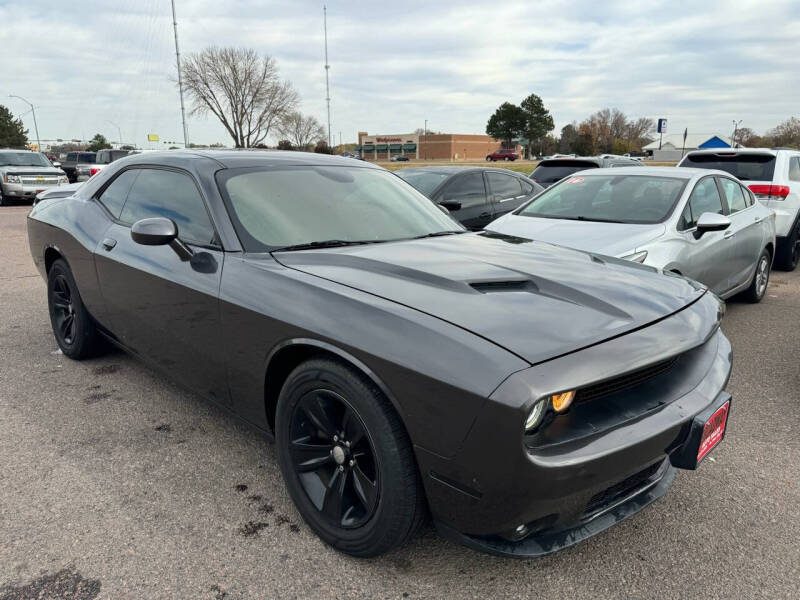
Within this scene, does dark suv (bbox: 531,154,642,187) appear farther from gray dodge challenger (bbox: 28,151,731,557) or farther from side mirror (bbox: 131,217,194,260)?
side mirror (bbox: 131,217,194,260)

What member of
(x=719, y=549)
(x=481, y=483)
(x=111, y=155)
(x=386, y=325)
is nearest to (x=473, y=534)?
(x=481, y=483)

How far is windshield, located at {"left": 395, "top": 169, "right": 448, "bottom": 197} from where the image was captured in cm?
781

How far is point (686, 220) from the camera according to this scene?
4.97 metres

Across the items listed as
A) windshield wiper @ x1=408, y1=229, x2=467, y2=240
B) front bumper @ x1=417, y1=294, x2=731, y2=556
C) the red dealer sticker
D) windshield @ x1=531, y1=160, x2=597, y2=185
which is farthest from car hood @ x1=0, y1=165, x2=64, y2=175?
the red dealer sticker

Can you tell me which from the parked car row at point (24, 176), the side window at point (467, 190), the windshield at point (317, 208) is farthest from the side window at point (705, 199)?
the parked car row at point (24, 176)

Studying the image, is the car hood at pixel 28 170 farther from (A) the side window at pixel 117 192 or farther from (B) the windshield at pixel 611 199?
(B) the windshield at pixel 611 199

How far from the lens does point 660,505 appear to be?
2561 millimetres

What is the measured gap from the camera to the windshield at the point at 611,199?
508 centimetres

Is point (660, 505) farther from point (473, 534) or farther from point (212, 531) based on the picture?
point (212, 531)

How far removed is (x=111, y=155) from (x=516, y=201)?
20.6 metres

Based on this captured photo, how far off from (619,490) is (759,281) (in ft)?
17.6

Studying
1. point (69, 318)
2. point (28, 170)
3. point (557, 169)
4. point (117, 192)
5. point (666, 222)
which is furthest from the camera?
point (28, 170)

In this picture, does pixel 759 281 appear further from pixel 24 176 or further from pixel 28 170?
pixel 28 170

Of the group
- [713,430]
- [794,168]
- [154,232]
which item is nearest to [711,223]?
[713,430]
